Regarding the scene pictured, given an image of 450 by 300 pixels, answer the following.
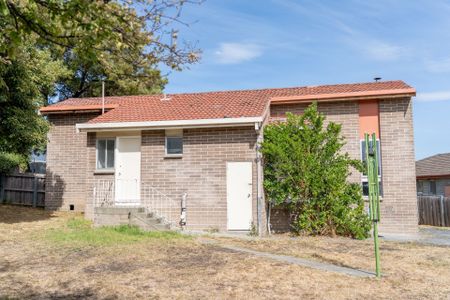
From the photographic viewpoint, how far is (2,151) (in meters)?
15.3

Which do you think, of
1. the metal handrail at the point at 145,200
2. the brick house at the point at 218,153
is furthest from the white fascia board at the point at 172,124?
the metal handrail at the point at 145,200

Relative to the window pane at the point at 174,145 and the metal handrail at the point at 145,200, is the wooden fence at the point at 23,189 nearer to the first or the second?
the metal handrail at the point at 145,200

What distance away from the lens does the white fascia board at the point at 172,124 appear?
45.8ft

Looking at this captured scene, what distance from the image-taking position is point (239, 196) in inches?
560

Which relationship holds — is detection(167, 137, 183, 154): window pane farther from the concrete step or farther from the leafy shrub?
the leafy shrub

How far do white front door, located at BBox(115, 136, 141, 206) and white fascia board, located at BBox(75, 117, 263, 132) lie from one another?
0.64 metres

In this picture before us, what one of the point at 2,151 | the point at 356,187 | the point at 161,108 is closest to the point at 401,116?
the point at 356,187

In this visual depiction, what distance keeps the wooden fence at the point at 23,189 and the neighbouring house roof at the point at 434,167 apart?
79.7 ft

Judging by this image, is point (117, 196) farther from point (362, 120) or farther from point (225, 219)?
point (362, 120)

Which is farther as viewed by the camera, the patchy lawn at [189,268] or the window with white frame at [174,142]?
the window with white frame at [174,142]

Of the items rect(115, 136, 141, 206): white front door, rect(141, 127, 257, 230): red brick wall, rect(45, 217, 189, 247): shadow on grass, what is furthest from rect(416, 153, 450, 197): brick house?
rect(45, 217, 189, 247): shadow on grass

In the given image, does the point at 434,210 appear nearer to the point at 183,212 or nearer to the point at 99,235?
the point at 183,212

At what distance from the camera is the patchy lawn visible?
6867mm

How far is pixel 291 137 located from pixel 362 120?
3109mm
